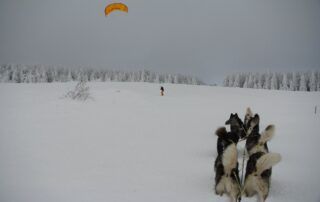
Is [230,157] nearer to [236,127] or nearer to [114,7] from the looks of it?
[236,127]

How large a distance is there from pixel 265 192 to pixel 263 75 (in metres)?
120

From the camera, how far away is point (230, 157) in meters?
2.73

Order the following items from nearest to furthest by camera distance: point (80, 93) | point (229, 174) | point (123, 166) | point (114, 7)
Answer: point (229, 174) → point (123, 166) → point (114, 7) → point (80, 93)

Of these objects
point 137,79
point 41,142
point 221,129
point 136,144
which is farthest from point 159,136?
point 137,79

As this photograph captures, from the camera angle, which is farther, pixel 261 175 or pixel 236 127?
pixel 236 127

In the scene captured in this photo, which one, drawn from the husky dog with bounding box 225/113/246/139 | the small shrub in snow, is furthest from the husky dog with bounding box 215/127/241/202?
the small shrub in snow

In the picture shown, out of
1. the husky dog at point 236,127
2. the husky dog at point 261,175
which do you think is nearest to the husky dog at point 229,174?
the husky dog at point 261,175

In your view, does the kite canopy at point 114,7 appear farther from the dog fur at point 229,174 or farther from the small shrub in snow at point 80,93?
the dog fur at point 229,174

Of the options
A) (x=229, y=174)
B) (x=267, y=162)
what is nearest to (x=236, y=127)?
(x=229, y=174)

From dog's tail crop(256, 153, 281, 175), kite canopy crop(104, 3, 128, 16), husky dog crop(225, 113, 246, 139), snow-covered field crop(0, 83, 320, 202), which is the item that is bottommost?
snow-covered field crop(0, 83, 320, 202)

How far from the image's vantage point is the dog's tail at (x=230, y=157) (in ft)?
A: 8.72

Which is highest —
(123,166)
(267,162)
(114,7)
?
(114,7)

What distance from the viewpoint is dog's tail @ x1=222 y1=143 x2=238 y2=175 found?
2659 millimetres

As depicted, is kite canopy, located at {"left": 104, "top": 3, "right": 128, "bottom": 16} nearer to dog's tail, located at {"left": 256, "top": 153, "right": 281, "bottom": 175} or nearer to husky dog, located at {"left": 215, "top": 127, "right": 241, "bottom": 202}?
husky dog, located at {"left": 215, "top": 127, "right": 241, "bottom": 202}
